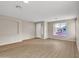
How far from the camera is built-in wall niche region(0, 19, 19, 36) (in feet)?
21.9

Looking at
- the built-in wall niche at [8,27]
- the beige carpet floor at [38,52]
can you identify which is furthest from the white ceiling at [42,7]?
the beige carpet floor at [38,52]

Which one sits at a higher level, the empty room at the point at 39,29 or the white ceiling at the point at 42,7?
the white ceiling at the point at 42,7

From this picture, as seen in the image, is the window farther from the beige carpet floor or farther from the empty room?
the beige carpet floor

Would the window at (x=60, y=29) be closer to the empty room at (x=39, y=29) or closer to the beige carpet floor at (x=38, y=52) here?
the empty room at (x=39, y=29)

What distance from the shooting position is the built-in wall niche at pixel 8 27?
6.66m

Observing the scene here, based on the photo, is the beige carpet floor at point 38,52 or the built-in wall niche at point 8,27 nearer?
the beige carpet floor at point 38,52

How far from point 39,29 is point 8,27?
569 cm

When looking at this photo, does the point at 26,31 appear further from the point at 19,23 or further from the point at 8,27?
the point at 8,27

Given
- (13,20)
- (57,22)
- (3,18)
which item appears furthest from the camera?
(57,22)

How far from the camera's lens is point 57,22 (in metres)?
10.4

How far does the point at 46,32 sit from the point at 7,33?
5.26m

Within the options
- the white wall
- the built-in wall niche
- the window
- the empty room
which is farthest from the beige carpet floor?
the window

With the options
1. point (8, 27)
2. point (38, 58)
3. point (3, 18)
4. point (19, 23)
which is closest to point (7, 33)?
point (8, 27)

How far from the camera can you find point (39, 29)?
Answer: 12406mm
